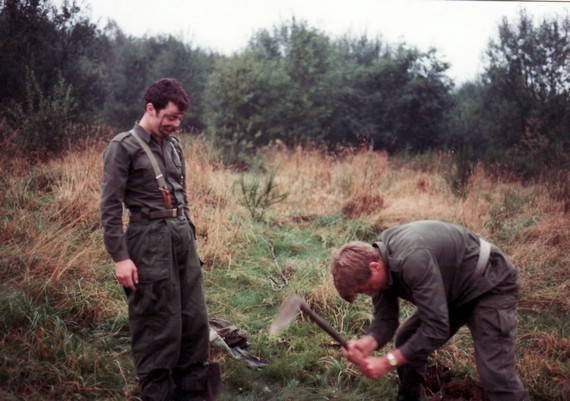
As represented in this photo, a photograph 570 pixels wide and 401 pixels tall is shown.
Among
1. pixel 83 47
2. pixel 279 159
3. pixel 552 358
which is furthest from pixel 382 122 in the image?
pixel 552 358

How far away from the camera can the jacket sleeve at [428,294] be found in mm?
2389

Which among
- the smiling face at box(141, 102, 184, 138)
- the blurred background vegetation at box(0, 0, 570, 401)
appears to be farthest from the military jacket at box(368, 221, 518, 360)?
the smiling face at box(141, 102, 184, 138)

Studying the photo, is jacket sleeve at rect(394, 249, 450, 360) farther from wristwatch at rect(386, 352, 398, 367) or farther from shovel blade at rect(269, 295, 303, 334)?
shovel blade at rect(269, 295, 303, 334)

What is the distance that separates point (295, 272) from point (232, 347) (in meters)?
1.53

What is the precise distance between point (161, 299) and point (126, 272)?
0.28 m

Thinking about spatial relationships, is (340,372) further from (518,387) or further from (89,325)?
(89,325)

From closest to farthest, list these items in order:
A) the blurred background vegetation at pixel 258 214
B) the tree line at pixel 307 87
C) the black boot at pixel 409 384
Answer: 1. the black boot at pixel 409 384
2. the blurred background vegetation at pixel 258 214
3. the tree line at pixel 307 87

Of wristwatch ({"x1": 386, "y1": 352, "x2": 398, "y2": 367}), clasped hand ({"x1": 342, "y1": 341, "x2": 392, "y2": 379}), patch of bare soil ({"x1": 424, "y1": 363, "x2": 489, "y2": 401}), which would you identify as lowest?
patch of bare soil ({"x1": 424, "y1": 363, "x2": 489, "y2": 401})

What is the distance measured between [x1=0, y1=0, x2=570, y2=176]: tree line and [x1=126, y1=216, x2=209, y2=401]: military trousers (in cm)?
593

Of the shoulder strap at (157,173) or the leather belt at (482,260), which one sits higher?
the shoulder strap at (157,173)

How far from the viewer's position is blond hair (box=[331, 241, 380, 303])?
2490mm

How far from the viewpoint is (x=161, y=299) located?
2.99m

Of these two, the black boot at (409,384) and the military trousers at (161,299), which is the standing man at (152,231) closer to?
the military trousers at (161,299)

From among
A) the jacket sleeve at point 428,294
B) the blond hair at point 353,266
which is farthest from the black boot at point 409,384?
the blond hair at point 353,266
